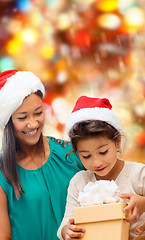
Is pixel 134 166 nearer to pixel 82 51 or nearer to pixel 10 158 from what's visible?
pixel 10 158

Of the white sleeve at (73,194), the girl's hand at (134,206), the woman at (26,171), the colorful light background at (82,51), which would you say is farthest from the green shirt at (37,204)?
the colorful light background at (82,51)

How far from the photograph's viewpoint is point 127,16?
2.89m

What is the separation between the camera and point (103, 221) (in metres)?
1.06

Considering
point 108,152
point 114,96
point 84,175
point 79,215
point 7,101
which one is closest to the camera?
point 79,215

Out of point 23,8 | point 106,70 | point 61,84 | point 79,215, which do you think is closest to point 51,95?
point 61,84

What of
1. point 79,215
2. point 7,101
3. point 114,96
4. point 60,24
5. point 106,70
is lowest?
point 79,215

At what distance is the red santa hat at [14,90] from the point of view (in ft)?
5.00

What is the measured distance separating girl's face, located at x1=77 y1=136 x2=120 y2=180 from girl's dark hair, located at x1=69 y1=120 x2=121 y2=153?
0.6 inches

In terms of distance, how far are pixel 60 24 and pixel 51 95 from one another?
53 cm

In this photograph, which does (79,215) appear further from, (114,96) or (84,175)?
(114,96)

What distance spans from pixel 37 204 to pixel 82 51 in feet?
5.17

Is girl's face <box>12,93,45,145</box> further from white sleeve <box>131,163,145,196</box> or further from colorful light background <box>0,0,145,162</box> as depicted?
colorful light background <box>0,0,145,162</box>

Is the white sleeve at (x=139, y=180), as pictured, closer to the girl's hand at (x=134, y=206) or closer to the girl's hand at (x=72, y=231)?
the girl's hand at (x=134, y=206)

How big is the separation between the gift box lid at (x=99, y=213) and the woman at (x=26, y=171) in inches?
20.5
